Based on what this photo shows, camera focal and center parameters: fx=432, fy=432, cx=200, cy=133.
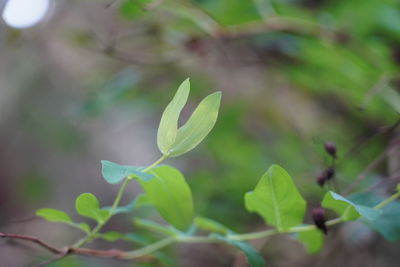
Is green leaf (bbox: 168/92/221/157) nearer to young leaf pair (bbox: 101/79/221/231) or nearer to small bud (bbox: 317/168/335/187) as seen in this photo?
young leaf pair (bbox: 101/79/221/231)

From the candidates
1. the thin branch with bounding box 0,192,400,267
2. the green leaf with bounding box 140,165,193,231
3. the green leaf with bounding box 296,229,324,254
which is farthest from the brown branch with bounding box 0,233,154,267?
the green leaf with bounding box 296,229,324,254

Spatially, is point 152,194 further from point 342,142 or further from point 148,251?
point 342,142

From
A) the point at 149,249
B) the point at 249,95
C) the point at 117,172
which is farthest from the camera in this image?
the point at 249,95

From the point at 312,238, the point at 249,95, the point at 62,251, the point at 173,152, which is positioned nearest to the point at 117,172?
the point at 173,152

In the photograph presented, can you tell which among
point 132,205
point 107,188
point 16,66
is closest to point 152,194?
point 132,205

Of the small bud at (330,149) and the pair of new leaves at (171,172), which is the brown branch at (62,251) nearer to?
the pair of new leaves at (171,172)

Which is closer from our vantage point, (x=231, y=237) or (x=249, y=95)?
(x=231, y=237)

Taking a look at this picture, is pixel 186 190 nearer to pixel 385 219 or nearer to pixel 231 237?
pixel 231 237

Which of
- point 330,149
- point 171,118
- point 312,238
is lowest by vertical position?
point 312,238

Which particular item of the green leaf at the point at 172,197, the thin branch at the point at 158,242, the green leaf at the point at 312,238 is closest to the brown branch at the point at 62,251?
the thin branch at the point at 158,242
